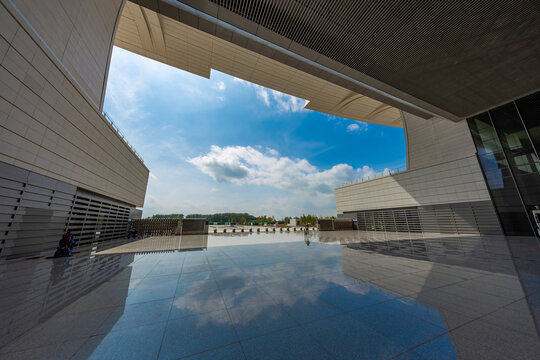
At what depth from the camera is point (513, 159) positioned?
649 inches

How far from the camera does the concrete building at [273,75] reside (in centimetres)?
788

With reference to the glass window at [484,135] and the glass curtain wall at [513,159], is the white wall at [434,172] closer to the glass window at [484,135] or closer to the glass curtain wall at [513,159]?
the glass window at [484,135]

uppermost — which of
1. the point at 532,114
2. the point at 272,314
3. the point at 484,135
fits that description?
the point at 532,114

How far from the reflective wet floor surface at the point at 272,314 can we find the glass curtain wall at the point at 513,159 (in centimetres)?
1591

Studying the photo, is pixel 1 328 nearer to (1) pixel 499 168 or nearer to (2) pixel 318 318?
(2) pixel 318 318

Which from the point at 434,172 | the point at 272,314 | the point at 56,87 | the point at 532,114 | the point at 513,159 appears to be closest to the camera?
the point at 272,314

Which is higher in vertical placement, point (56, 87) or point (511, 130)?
point (511, 130)

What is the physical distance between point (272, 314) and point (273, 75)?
25.3m

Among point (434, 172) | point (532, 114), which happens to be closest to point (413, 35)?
point (532, 114)

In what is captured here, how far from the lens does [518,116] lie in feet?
53.4

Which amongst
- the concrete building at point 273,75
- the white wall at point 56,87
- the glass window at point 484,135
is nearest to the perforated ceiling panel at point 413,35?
the concrete building at point 273,75

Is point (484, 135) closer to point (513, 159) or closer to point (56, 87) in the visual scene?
point (513, 159)

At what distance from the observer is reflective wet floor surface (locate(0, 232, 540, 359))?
2.44 meters

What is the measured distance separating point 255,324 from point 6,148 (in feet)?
37.1
